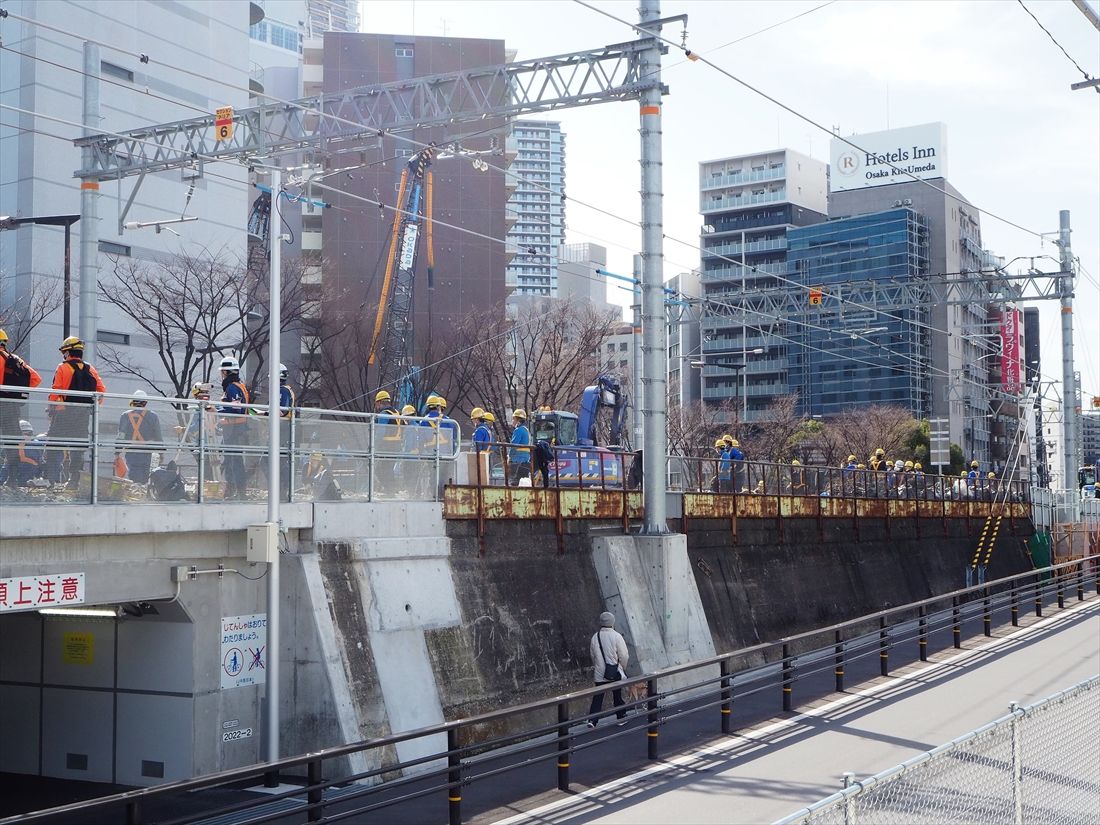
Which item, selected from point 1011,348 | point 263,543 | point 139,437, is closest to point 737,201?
point 1011,348

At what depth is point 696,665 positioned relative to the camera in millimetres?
14258

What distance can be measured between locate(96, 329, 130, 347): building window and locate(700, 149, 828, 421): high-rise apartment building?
209 ft

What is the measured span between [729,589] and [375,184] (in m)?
50.9

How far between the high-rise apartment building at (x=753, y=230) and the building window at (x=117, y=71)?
6351 centimetres

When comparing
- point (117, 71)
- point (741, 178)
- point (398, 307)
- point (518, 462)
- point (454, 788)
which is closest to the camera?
point (454, 788)

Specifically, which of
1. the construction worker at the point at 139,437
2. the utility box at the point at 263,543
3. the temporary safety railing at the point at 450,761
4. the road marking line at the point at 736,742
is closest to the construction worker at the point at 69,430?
the construction worker at the point at 139,437

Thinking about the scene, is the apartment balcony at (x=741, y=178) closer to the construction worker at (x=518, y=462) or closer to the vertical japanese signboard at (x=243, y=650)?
the construction worker at (x=518, y=462)

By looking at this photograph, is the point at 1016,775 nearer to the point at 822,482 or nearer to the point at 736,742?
the point at 736,742

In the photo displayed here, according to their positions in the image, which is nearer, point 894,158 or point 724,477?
point 724,477

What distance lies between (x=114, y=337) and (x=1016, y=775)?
43490 millimetres

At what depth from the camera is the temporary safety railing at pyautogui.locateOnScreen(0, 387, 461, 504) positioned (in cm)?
1288

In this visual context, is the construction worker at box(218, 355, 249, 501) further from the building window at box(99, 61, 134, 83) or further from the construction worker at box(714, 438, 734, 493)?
the building window at box(99, 61, 134, 83)

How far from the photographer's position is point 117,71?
47219 millimetres

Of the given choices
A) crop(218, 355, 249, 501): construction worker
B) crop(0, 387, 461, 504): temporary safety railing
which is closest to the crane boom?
crop(0, 387, 461, 504): temporary safety railing
